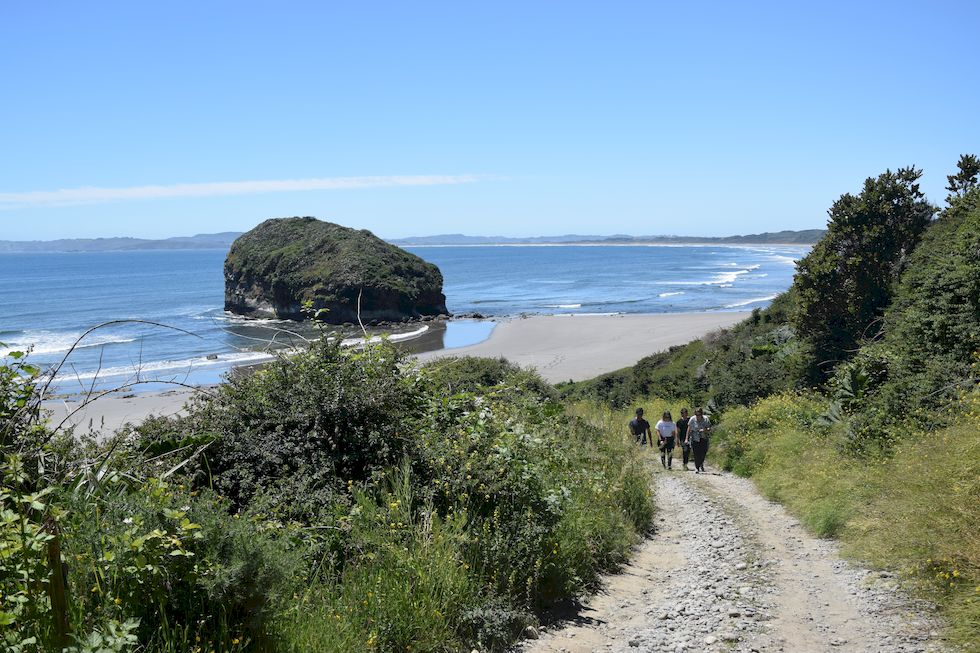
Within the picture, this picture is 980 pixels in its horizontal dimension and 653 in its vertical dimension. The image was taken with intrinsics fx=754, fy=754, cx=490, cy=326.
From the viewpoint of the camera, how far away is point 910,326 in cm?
1412

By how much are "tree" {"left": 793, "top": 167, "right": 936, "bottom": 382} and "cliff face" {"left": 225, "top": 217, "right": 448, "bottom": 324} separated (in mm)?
47560

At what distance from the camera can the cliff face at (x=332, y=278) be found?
69.4 metres

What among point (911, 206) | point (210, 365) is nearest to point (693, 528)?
point (911, 206)

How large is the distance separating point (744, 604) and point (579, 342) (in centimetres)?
4640

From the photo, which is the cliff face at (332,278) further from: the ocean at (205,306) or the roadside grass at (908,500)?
the roadside grass at (908,500)

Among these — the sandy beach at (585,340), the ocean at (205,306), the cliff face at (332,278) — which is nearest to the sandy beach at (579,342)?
the sandy beach at (585,340)

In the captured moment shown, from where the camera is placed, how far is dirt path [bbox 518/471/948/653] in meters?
5.56

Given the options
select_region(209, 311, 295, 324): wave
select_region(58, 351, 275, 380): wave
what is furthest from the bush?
select_region(209, 311, 295, 324): wave

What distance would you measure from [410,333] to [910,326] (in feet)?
159

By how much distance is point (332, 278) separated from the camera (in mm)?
72750

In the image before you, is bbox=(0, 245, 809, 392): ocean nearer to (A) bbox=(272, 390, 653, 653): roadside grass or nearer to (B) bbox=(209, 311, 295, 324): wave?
(B) bbox=(209, 311, 295, 324): wave

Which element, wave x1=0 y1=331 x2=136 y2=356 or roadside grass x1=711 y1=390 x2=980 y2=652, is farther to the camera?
wave x1=0 y1=331 x2=136 y2=356

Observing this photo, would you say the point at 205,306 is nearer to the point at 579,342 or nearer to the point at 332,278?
the point at 332,278

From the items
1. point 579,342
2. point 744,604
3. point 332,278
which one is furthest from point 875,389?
point 332,278
